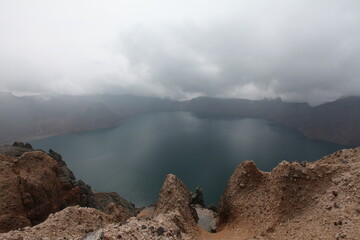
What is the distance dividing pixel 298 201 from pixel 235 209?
9.50 metres

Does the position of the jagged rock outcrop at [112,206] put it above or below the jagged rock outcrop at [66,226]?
below

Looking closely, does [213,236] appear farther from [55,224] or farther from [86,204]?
[86,204]

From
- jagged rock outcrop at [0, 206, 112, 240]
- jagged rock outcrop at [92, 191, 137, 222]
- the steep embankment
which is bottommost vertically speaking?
jagged rock outcrop at [92, 191, 137, 222]

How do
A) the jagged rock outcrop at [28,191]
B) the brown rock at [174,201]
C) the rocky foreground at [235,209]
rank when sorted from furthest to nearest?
the jagged rock outcrop at [28,191] → the brown rock at [174,201] → the rocky foreground at [235,209]

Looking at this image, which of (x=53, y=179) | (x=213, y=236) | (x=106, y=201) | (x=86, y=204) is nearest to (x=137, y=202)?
(x=106, y=201)

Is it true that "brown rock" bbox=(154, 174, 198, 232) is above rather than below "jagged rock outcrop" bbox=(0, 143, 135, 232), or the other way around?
above

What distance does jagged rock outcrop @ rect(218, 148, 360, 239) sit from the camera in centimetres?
1869

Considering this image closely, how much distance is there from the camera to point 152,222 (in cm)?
1747

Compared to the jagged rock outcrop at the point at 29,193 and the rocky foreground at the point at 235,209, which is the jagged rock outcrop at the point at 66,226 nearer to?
the rocky foreground at the point at 235,209

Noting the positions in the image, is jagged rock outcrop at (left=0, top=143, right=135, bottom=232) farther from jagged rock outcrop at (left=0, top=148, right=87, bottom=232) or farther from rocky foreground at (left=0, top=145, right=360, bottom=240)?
rocky foreground at (left=0, top=145, right=360, bottom=240)

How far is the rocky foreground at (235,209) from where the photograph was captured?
17688 mm

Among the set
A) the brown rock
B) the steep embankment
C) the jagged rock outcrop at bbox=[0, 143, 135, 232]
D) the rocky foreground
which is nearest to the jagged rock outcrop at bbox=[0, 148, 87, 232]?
the jagged rock outcrop at bbox=[0, 143, 135, 232]

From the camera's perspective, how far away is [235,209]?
1209 inches

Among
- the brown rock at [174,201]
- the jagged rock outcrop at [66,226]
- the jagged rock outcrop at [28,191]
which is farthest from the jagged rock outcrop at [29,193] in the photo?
the brown rock at [174,201]
